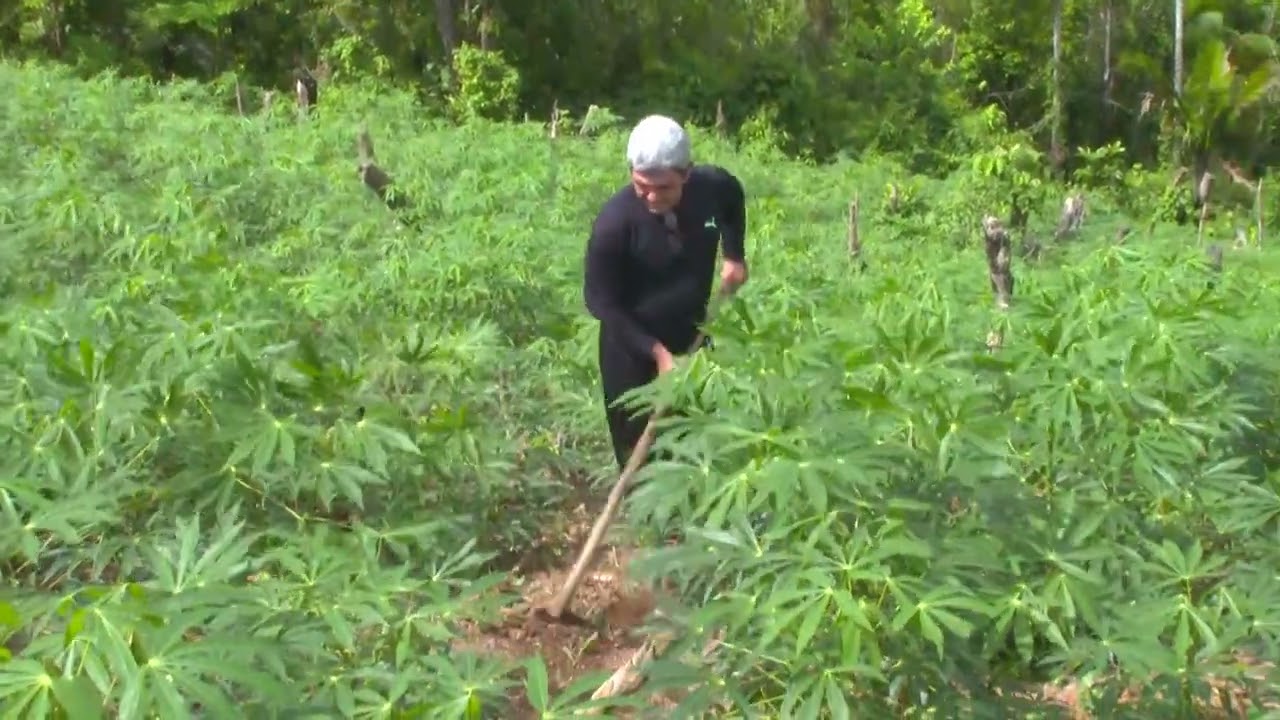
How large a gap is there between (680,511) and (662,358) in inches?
33.7

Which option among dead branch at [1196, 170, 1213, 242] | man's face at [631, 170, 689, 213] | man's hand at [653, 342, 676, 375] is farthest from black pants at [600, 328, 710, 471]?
dead branch at [1196, 170, 1213, 242]

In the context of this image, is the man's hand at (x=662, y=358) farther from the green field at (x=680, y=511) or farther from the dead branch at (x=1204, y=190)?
the dead branch at (x=1204, y=190)

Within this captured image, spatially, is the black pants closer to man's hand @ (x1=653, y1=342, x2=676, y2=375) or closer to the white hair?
man's hand @ (x1=653, y1=342, x2=676, y2=375)

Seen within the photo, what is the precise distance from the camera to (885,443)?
2484 mm

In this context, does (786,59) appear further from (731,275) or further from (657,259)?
(657,259)

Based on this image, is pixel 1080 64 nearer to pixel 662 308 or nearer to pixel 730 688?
pixel 662 308

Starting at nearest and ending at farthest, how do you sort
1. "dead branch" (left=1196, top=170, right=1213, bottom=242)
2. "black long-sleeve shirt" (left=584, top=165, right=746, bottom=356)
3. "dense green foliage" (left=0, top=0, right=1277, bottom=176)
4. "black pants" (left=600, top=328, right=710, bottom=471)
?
1. "black long-sleeve shirt" (left=584, top=165, right=746, bottom=356)
2. "black pants" (left=600, top=328, right=710, bottom=471)
3. "dead branch" (left=1196, top=170, right=1213, bottom=242)
4. "dense green foliage" (left=0, top=0, right=1277, bottom=176)

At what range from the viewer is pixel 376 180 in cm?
855

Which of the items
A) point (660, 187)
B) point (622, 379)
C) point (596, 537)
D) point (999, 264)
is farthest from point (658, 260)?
point (999, 264)

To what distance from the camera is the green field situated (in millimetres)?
2121

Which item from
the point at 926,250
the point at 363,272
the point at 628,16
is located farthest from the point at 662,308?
the point at 628,16

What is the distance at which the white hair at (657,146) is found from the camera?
10.5ft

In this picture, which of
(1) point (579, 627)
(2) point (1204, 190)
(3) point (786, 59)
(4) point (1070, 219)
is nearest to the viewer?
(1) point (579, 627)

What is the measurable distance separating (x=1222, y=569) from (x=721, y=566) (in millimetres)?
1180
